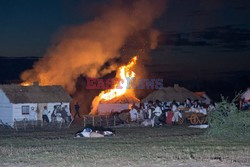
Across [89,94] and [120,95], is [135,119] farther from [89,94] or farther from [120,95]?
[89,94]

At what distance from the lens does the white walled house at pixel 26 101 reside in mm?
46094

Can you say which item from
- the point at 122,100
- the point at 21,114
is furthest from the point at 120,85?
the point at 21,114

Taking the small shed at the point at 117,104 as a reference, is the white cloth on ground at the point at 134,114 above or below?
below

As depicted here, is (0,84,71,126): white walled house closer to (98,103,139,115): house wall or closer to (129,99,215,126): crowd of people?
(129,99,215,126): crowd of people

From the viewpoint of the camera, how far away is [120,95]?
195 ft

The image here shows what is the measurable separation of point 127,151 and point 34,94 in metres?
26.0

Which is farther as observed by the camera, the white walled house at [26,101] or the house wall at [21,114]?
the white walled house at [26,101]

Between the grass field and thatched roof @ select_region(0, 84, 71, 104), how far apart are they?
15.7m

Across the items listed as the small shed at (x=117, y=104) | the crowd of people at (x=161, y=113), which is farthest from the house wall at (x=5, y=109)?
the small shed at (x=117, y=104)

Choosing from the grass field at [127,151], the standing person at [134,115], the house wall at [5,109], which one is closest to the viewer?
the grass field at [127,151]

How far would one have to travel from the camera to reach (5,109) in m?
46.9

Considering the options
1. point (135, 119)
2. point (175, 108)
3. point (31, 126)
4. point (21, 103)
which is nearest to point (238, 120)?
point (175, 108)

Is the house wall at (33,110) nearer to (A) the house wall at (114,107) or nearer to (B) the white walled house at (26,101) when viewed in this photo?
(B) the white walled house at (26,101)

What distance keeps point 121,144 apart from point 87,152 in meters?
3.34
